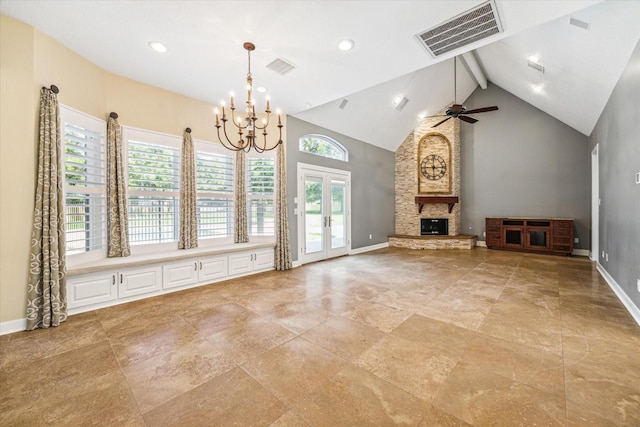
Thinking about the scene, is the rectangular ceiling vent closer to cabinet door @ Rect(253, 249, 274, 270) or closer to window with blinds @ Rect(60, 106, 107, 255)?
cabinet door @ Rect(253, 249, 274, 270)

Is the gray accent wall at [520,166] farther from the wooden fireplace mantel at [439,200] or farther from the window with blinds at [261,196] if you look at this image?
the window with blinds at [261,196]

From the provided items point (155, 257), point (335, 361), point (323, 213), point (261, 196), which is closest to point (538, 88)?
point (323, 213)

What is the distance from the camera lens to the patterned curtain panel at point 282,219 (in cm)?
536

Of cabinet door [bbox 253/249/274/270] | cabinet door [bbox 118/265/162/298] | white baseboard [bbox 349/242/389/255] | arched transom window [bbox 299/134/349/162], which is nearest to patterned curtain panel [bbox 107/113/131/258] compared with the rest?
cabinet door [bbox 118/265/162/298]

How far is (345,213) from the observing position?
23.2 ft

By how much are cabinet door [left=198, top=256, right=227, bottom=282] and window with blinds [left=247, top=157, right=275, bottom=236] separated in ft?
3.03

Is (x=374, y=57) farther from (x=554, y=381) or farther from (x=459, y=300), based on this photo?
(x=554, y=381)

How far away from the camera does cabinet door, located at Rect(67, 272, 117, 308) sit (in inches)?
127

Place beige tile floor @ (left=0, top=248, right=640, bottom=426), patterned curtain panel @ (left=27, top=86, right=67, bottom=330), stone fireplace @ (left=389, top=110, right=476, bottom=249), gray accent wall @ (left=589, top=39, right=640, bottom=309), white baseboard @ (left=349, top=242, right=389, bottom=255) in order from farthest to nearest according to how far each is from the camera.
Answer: stone fireplace @ (left=389, top=110, right=476, bottom=249) < white baseboard @ (left=349, top=242, right=389, bottom=255) < gray accent wall @ (left=589, top=39, right=640, bottom=309) < patterned curtain panel @ (left=27, top=86, right=67, bottom=330) < beige tile floor @ (left=0, top=248, right=640, bottom=426)

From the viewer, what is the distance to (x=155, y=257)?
12.9 ft

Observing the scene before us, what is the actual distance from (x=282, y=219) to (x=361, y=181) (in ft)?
10.3

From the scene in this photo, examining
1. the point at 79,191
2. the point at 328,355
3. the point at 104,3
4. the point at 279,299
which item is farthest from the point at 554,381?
the point at 79,191

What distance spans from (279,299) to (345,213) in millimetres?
3764

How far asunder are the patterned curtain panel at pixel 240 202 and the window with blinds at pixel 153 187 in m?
1.06
